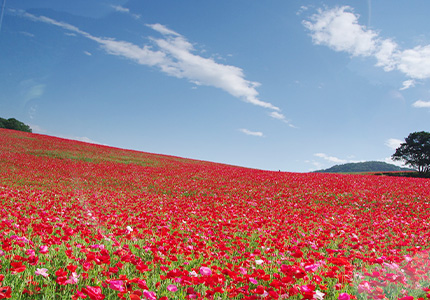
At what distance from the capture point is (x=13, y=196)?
11.6m

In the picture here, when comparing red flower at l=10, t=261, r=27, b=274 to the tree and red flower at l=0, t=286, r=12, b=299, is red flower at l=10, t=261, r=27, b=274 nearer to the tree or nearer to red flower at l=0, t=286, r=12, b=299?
red flower at l=0, t=286, r=12, b=299

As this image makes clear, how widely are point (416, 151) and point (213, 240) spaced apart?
6576 cm

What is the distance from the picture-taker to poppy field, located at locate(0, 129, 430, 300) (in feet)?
11.5

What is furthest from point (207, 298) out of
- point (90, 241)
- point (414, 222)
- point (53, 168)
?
point (53, 168)

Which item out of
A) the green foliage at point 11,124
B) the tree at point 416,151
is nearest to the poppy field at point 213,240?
the tree at point 416,151

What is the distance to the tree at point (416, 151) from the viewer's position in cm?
5634

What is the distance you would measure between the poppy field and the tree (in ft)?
156

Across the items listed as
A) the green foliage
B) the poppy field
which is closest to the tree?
the poppy field

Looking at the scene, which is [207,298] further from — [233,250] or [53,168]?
[53,168]

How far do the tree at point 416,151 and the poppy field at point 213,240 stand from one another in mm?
47398

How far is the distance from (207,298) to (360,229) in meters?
7.59

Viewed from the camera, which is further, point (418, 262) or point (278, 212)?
point (278, 212)

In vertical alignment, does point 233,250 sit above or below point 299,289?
below

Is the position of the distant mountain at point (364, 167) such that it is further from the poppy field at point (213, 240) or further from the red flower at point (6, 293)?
the red flower at point (6, 293)
